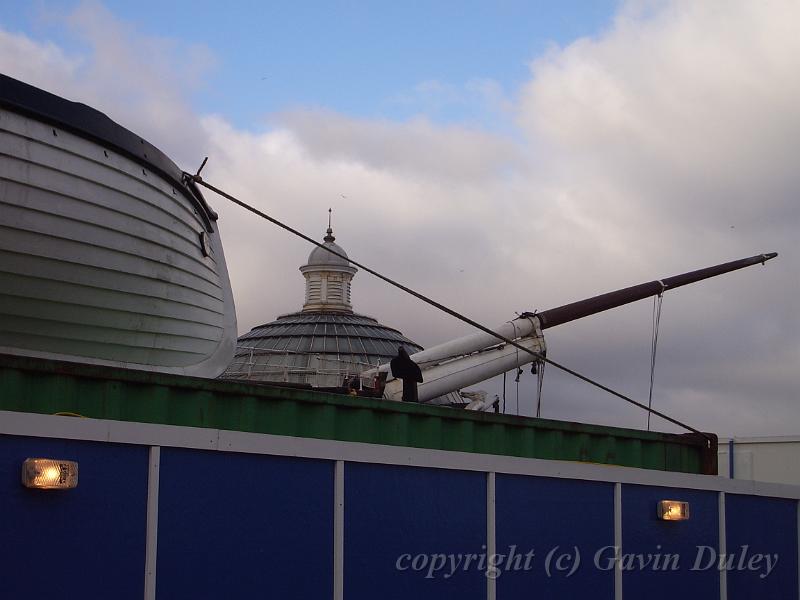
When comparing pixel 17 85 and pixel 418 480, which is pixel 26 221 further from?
pixel 418 480

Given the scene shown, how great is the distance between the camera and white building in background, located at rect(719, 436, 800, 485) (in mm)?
20469

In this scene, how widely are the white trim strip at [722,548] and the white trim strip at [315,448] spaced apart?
170 mm

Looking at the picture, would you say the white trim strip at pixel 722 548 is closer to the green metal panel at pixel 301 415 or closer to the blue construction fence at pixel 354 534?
the blue construction fence at pixel 354 534

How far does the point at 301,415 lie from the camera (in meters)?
10.9

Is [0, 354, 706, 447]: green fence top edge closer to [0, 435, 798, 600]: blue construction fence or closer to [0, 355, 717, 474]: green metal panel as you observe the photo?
[0, 355, 717, 474]: green metal panel

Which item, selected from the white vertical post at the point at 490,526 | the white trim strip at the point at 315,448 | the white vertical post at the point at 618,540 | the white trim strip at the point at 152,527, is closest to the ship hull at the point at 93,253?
the white trim strip at the point at 315,448

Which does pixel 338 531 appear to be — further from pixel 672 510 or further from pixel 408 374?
pixel 408 374

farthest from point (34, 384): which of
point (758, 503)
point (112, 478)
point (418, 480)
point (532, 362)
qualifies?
point (532, 362)

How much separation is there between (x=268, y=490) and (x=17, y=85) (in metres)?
5.17

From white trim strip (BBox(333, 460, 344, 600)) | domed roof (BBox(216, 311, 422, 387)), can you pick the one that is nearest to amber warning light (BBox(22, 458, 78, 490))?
white trim strip (BBox(333, 460, 344, 600))

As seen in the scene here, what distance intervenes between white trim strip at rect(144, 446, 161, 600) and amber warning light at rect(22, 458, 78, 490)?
623 millimetres

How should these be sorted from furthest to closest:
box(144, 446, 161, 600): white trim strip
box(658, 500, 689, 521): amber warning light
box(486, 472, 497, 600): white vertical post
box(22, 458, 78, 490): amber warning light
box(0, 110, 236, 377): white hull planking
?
box(658, 500, 689, 521): amber warning light < box(0, 110, 236, 377): white hull planking < box(486, 472, 497, 600): white vertical post < box(144, 446, 161, 600): white trim strip < box(22, 458, 78, 490): amber warning light

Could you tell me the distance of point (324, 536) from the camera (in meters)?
8.70

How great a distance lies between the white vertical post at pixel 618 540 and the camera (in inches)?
432
